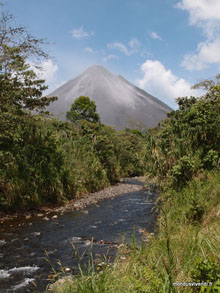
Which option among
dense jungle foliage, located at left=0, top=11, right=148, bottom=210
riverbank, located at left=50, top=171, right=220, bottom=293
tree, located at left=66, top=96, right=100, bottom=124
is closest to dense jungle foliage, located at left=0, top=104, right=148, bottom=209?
dense jungle foliage, located at left=0, top=11, right=148, bottom=210

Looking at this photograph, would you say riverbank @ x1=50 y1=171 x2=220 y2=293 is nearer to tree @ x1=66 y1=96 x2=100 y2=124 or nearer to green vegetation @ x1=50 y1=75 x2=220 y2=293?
green vegetation @ x1=50 y1=75 x2=220 y2=293

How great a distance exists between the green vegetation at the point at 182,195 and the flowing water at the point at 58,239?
53 centimetres

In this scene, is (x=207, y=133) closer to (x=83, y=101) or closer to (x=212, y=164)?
(x=212, y=164)

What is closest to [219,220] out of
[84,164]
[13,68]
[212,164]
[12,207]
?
[212,164]

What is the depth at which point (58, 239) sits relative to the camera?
656 cm

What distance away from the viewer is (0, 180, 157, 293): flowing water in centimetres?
451

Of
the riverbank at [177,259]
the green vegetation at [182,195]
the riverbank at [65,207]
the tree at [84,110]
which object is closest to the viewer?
the riverbank at [177,259]

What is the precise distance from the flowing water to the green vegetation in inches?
21.0

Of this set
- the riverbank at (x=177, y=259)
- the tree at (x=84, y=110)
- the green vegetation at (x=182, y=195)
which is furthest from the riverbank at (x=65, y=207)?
the tree at (x=84, y=110)

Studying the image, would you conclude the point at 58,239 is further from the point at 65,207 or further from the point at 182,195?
the point at 182,195

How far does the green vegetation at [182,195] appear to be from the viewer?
2652 millimetres

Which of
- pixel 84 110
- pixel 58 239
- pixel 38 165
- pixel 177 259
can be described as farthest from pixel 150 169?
pixel 84 110

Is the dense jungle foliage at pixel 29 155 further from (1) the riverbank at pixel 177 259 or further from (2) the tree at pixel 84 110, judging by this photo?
(2) the tree at pixel 84 110

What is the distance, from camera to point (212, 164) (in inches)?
276
